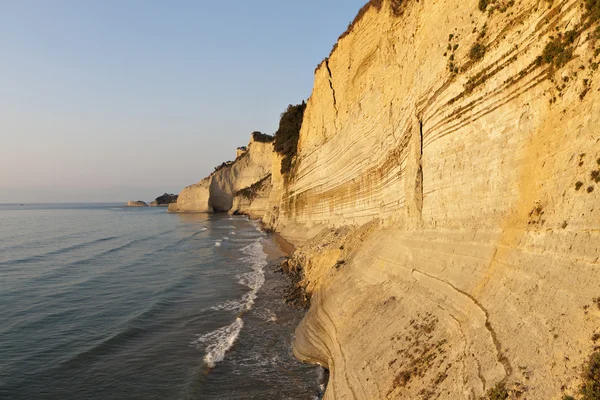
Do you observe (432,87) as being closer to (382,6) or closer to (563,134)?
(563,134)

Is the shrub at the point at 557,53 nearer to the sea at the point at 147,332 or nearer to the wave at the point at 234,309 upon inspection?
the sea at the point at 147,332

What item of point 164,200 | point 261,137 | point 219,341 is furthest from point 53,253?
point 164,200

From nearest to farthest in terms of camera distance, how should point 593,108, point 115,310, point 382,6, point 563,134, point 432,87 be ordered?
1. point 593,108
2. point 563,134
3. point 432,87
4. point 115,310
5. point 382,6

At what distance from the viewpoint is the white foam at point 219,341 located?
11477mm

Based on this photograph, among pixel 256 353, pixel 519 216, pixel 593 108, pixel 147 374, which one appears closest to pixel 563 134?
pixel 593 108

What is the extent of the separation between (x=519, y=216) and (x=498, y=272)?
963mm

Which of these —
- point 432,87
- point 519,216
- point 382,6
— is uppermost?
point 382,6

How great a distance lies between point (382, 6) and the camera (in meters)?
17.8

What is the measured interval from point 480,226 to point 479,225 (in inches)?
1.8

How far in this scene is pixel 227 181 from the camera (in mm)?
95250

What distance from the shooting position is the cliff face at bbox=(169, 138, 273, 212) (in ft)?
289

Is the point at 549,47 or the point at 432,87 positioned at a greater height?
the point at 432,87

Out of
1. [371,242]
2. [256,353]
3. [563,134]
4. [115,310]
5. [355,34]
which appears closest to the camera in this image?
[563,134]

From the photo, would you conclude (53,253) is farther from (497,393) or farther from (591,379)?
(591,379)
